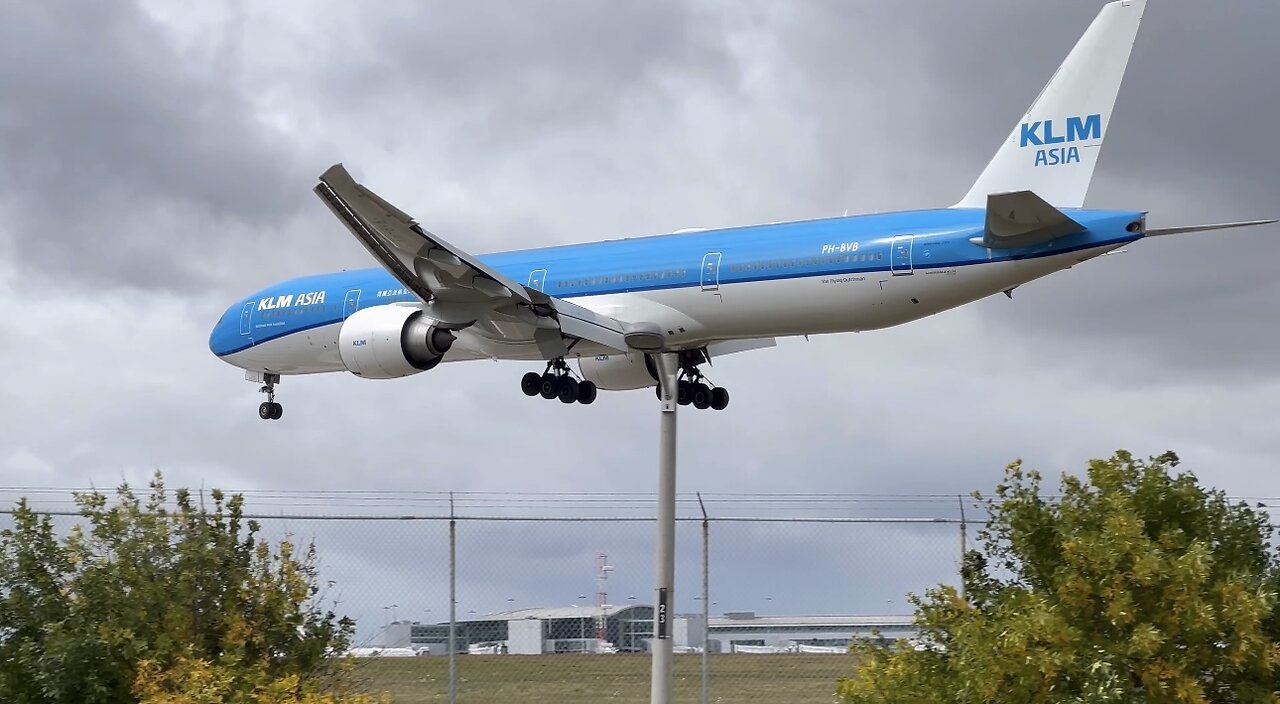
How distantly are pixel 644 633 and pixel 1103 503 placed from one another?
34.4ft

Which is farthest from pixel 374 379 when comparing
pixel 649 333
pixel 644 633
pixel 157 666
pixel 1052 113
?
pixel 157 666

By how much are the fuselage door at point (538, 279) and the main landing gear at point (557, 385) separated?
4.65ft

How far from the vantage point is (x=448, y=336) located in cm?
2539

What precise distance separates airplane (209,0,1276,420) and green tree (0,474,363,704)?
31.9 ft

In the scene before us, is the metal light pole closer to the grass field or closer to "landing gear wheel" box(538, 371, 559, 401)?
the grass field

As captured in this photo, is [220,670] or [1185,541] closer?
[1185,541]

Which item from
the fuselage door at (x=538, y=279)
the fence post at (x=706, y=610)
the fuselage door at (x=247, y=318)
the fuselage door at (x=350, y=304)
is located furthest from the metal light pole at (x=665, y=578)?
the fuselage door at (x=247, y=318)

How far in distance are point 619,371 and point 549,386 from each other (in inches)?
79.8

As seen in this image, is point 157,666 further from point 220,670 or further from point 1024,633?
point 1024,633

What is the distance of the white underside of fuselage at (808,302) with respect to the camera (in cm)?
2161

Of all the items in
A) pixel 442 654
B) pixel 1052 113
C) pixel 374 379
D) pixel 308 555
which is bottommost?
pixel 442 654

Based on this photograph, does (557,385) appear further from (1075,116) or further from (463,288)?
(1075,116)

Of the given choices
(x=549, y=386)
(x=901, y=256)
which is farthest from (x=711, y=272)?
(x=549, y=386)

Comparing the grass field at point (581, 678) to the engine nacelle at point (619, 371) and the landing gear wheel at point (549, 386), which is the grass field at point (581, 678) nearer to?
the landing gear wheel at point (549, 386)
